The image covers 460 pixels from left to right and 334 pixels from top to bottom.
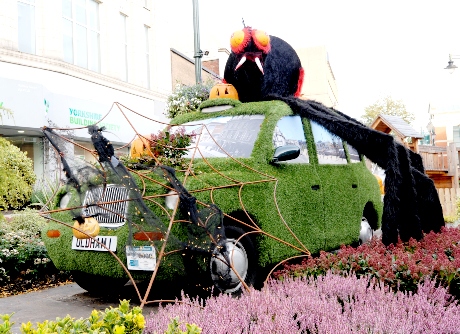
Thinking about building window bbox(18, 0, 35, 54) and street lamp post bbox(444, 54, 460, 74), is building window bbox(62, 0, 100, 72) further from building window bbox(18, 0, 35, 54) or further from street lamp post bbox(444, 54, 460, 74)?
street lamp post bbox(444, 54, 460, 74)

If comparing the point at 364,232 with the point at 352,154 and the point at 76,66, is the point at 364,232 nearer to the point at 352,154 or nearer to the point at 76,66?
the point at 352,154

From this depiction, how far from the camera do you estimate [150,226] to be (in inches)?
156

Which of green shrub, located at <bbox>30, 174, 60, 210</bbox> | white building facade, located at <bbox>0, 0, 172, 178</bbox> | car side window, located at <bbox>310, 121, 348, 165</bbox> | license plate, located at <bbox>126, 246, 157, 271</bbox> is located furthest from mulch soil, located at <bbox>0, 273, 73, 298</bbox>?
white building facade, located at <bbox>0, 0, 172, 178</bbox>

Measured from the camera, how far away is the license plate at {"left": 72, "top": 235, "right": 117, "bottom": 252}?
15.2 ft

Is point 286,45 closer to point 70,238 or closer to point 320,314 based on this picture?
point 70,238

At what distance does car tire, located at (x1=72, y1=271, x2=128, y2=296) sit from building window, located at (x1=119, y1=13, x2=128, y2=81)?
61.3 ft

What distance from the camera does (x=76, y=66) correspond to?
20031 mm

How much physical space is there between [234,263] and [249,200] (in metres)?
0.65

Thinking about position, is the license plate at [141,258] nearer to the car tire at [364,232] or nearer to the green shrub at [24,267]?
the green shrub at [24,267]

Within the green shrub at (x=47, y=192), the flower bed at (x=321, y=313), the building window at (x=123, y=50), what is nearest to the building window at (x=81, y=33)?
the building window at (x=123, y=50)

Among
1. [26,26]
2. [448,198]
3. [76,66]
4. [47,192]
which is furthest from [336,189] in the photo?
[76,66]

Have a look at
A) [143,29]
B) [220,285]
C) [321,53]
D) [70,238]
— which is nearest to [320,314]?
[220,285]

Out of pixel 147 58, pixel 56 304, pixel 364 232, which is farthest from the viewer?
pixel 147 58

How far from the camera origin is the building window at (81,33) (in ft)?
65.7
